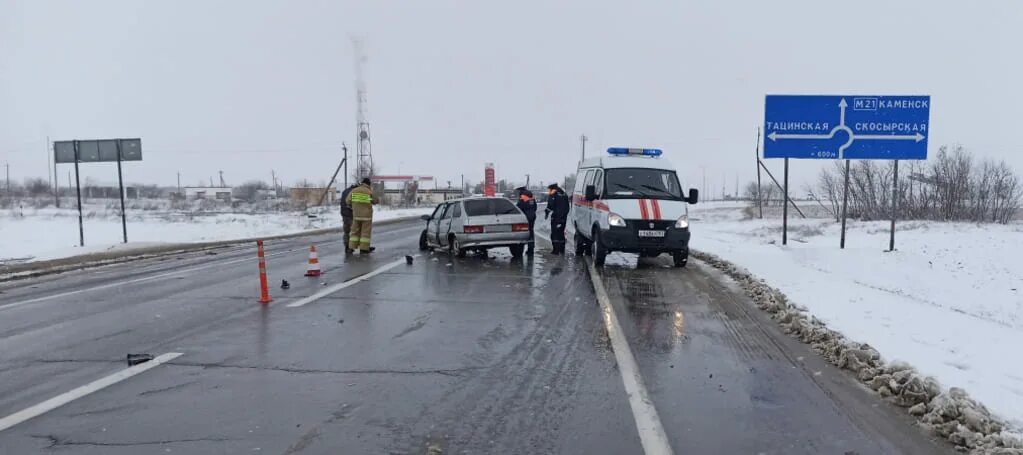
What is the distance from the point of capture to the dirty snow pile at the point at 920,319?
4.60 meters

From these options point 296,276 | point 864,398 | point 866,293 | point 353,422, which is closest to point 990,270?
point 866,293

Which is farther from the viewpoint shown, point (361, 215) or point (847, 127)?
point (847, 127)

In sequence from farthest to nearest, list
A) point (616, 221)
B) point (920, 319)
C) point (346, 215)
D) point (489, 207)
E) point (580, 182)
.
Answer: point (346, 215), point (580, 182), point (489, 207), point (616, 221), point (920, 319)

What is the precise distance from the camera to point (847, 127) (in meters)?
17.3

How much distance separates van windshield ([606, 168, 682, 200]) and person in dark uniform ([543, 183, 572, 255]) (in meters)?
3.35

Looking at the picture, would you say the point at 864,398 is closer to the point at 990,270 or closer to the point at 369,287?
the point at 369,287

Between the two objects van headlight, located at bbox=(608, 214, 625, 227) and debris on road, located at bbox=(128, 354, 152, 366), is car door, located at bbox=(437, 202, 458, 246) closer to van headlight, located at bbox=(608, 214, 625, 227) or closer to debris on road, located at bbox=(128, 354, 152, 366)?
van headlight, located at bbox=(608, 214, 625, 227)

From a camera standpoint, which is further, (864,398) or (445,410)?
(864,398)

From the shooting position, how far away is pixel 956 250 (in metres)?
19.2

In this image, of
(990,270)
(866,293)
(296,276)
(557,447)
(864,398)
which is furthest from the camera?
(990,270)

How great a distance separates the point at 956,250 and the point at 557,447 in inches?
784

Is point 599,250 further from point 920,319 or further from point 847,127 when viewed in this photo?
point 847,127

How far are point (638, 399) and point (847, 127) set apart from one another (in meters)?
15.2

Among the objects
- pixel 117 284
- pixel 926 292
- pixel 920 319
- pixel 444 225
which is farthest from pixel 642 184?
pixel 117 284
